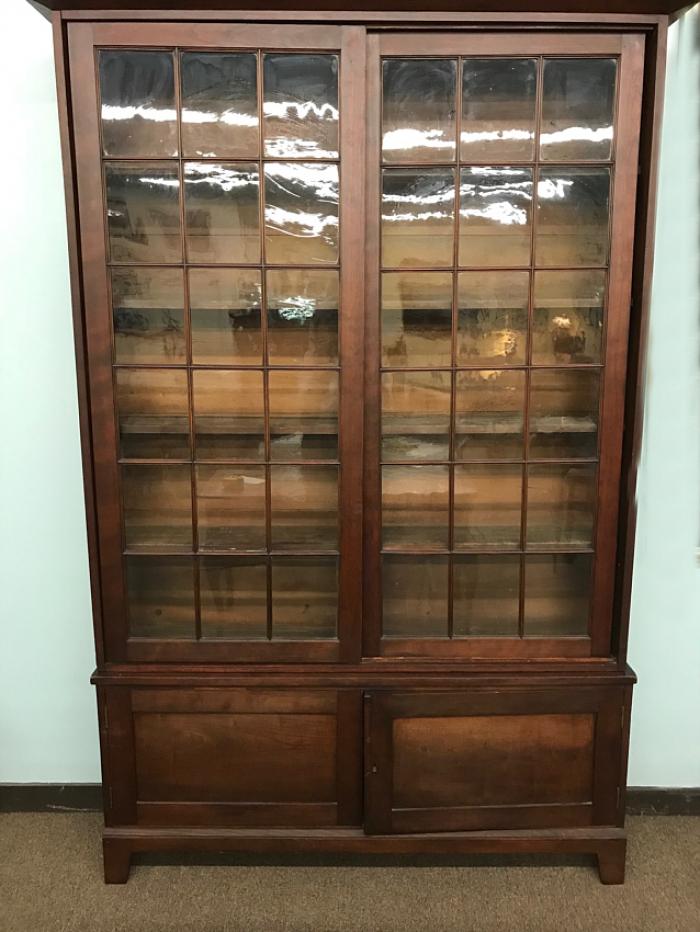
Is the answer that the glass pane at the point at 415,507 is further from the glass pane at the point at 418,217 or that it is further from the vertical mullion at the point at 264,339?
the glass pane at the point at 418,217

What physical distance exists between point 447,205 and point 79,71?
0.87 m

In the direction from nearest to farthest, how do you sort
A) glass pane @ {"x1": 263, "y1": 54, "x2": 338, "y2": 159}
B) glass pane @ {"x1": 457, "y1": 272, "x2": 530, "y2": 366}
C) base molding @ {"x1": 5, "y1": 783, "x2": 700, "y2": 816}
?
glass pane @ {"x1": 263, "y1": 54, "x2": 338, "y2": 159} → glass pane @ {"x1": 457, "y1": 272, "x2": 530, "y2": 366} → base molding @ {"x1": 5, "y1": 783, "x2": 700, "y2": 816}

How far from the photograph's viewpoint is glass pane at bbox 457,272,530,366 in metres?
1.63

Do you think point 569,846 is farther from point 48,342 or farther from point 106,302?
point 48,342

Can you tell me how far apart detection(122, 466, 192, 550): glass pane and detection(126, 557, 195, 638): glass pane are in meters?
0.05

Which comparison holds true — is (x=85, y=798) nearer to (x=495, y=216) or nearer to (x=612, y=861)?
(x=612, y=861)

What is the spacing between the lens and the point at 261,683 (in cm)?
174

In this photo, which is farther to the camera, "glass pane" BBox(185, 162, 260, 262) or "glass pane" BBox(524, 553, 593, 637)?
"glass pane" BBox(524, 553, 593, 637)

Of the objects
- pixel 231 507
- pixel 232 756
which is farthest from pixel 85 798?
pixel 231 507

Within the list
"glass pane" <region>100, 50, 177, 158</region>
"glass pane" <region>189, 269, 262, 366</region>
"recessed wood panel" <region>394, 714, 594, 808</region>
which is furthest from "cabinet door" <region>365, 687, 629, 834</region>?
"glass pane" <region>100, 50, 177, 158</region>

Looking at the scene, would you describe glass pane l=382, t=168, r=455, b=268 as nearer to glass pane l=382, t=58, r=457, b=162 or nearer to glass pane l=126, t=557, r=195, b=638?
glass pane l=382, t=58, r=457, b=162

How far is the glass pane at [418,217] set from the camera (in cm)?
159

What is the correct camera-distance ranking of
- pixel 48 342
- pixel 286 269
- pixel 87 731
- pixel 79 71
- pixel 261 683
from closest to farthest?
pixel 79 71
pixel 286 269
pixel 261 683
pixel 48 342
pixel 87 731

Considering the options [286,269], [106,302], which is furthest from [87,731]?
[286,269]
